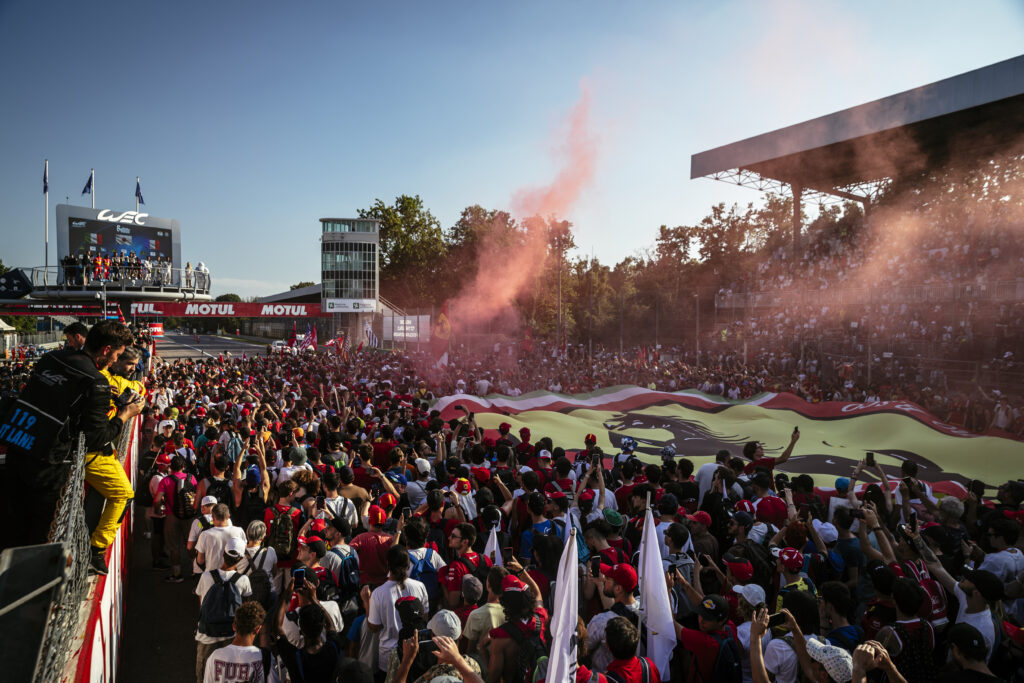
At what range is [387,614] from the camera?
13.6 ft

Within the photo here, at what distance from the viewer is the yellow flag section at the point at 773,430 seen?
991cm

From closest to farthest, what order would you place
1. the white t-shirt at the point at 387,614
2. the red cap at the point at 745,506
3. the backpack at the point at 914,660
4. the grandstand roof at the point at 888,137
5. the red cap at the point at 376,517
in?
the backpack at the point at 914,660, the white t-shirt at the point at 387,614, the red cap at the point at 376,517, the red cap at the point at 745,506, the grandstand roof at the point at 888,137

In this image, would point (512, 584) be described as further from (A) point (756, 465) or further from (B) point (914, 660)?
(A) point (756, 465)

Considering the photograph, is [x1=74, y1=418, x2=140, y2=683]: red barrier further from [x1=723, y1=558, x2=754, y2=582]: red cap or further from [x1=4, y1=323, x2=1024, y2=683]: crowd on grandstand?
[x1=723, y1=558, x2=754, y2=582]: red cap

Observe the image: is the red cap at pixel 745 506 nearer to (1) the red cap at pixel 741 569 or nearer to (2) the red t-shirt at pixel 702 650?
(1) the red cap at pixel 741 569

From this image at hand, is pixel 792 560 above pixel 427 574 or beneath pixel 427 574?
above

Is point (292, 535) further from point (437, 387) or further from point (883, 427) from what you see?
point (437, 387)

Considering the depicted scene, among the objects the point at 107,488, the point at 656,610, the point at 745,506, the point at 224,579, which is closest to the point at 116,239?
the point at 107,488

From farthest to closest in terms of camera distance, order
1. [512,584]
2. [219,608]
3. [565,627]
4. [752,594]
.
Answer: [219,608] → [752,594] → [512,584] → [565,627]

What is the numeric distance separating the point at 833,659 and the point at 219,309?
1635 inches

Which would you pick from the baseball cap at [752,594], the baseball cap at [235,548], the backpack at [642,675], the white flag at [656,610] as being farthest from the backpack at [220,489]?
the baseball cap at [752,594]

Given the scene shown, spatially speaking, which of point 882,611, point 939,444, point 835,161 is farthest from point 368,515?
point 835,161

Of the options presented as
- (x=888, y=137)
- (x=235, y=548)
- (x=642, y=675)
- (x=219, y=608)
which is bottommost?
(x=219, y=608)

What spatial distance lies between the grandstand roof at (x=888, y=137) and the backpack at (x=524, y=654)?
23.8 m
